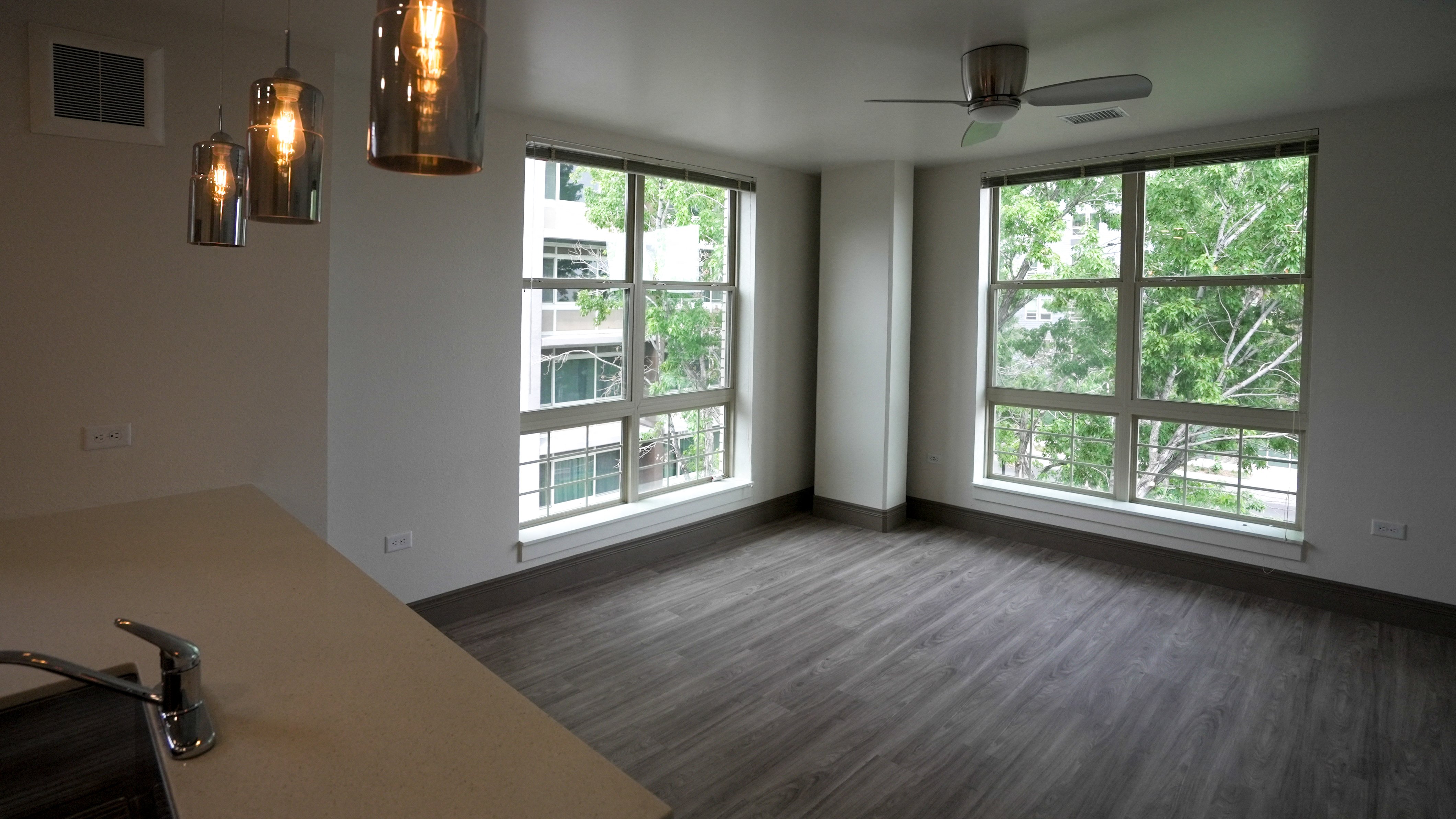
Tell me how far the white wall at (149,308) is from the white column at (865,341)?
349 centimetres

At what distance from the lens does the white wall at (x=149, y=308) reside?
8.85ft

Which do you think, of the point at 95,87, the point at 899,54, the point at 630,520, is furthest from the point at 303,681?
the point at 630,520

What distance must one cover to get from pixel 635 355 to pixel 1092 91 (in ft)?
9.52

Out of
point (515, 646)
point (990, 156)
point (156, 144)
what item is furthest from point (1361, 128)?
point (156, 144)

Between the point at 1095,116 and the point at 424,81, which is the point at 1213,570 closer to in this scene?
the point at 1095,116

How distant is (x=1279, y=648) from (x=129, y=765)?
174 inches

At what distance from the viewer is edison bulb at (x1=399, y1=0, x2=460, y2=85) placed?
38.3 inches

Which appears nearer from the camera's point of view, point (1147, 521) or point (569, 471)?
point (569, 471)

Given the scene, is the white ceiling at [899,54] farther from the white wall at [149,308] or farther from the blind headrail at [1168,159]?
the white wall at [149,308]

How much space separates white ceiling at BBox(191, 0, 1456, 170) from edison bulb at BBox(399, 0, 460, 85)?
1.39m

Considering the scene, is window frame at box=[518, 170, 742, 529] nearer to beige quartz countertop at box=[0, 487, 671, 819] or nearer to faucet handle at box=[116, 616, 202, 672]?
beige quartz countertop at box=[0, 487, 671, 819]

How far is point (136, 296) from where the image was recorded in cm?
291

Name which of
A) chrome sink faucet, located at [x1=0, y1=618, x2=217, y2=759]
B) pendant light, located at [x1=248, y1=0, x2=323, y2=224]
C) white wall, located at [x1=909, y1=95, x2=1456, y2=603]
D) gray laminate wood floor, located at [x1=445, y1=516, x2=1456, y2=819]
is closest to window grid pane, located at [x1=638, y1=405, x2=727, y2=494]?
gray laminate wood floor, located at [x1=445, y1=516, x2=1456, y2=819]

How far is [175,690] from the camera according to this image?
1.32 metres
